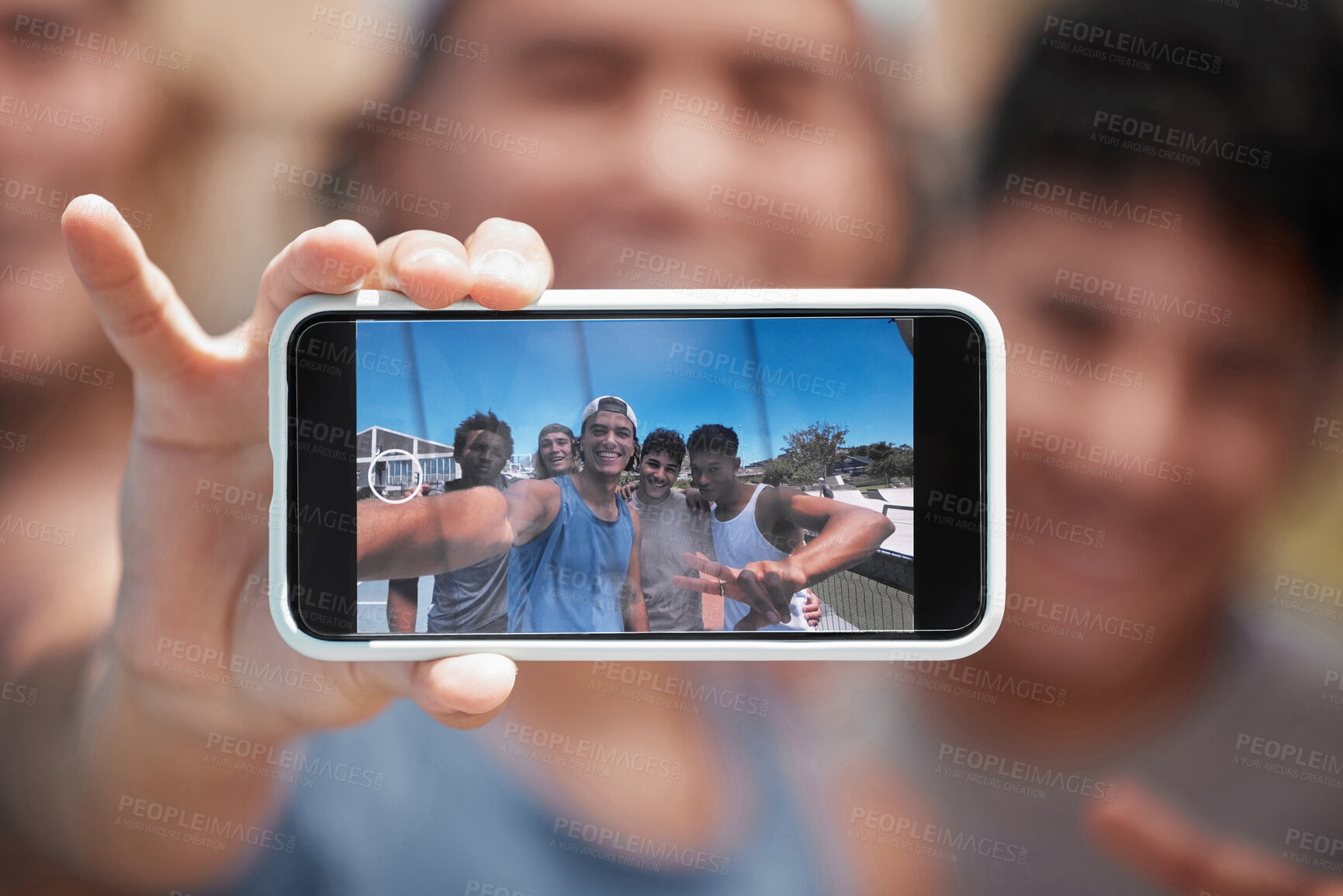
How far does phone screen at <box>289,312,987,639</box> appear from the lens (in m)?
0.38

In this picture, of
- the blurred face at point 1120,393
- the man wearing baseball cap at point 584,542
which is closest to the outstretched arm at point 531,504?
the man wearing baseball cap at point 584,542

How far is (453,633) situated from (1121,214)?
707mm

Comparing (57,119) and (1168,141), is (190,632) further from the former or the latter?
(1168,141)

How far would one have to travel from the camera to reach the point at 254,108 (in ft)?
1.98

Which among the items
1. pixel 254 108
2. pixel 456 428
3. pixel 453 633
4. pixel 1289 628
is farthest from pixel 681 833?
pixel 254 108

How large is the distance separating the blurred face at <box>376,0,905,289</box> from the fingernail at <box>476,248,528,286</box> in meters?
0.19

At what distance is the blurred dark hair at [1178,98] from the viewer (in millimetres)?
588

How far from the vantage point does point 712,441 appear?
15.2 inches

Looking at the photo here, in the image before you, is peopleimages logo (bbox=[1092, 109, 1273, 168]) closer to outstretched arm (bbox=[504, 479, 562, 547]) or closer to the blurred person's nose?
the blurred person's nose

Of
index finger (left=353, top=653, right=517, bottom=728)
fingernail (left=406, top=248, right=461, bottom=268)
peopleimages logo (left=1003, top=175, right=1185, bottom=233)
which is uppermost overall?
peopleimages logo (left=1003, top=175, right=1185, bottom=233)

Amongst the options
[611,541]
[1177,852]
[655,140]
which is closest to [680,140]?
[655,140]

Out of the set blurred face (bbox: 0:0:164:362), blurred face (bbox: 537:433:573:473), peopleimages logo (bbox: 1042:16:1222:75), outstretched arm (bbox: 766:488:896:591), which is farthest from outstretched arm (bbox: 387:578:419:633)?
peopleimages logo (bbox: 1042:16:1222:75)

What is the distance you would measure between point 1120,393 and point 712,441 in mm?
463

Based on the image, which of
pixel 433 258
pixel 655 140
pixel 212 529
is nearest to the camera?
pixel 433 258
